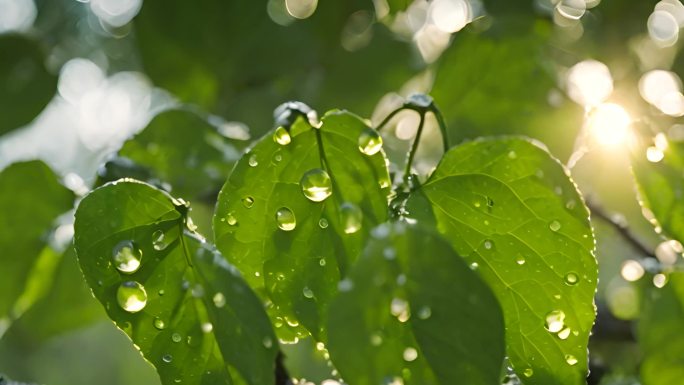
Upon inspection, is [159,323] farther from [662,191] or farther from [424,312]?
[662,191]

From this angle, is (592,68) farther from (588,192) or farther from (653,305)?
(653,305)

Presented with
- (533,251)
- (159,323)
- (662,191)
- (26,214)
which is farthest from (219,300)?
(26,214)

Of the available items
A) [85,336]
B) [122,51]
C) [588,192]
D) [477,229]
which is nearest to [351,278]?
[477,229]

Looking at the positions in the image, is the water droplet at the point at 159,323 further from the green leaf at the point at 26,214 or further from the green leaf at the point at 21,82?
the green leaf at the point at 21,82

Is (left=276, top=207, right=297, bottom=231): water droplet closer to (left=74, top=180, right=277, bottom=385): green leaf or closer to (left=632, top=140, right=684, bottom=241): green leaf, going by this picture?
(left=74, top=180, right=277, bottom=385): green leaf

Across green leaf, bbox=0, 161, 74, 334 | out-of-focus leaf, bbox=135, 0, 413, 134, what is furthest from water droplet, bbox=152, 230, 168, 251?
out-of-focus leaf, bbox=135, 0, 413, 134
